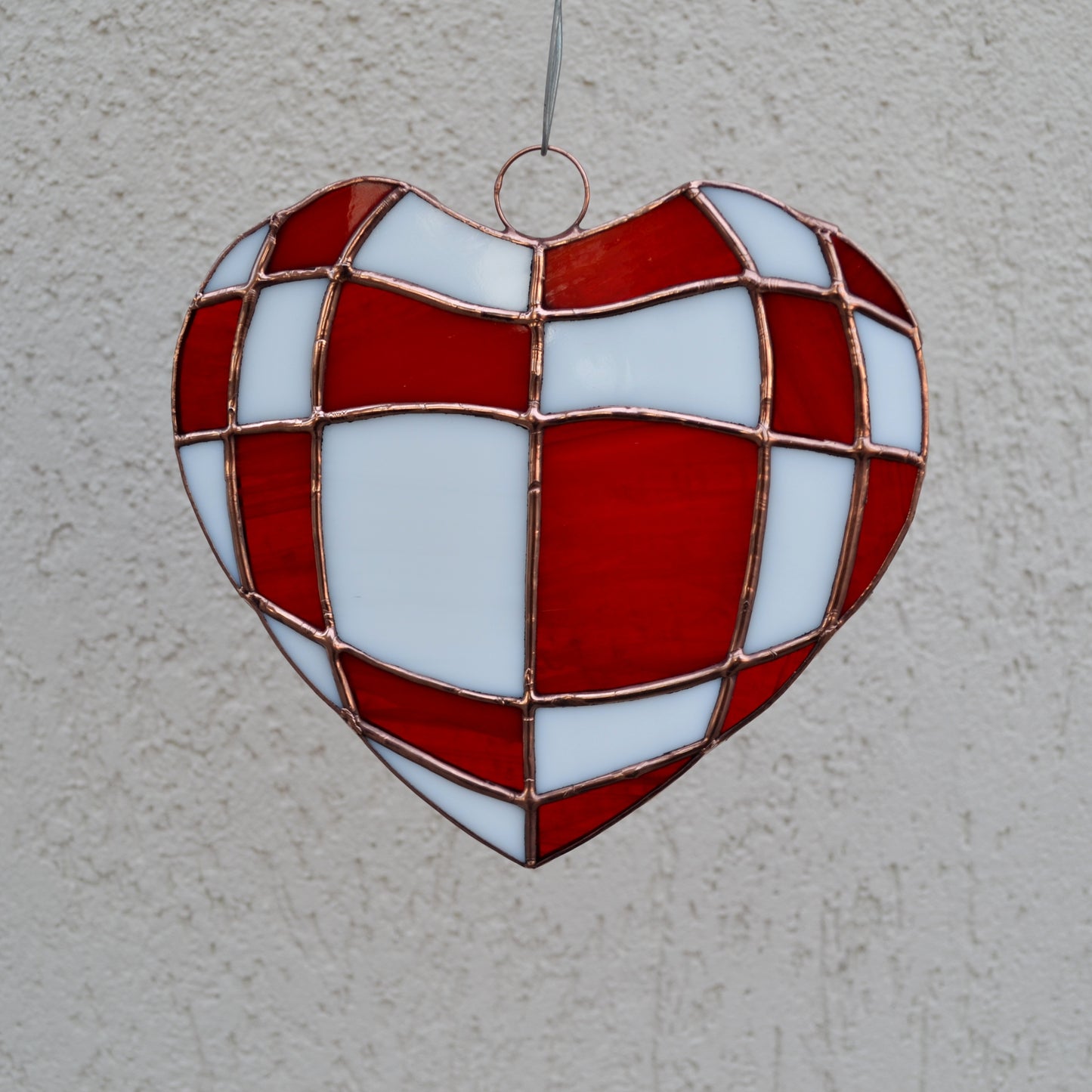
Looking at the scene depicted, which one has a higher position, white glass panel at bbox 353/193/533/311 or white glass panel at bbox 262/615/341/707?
white glass panel at bbox 353/193/533/311

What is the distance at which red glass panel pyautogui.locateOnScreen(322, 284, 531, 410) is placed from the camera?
1.56 ft

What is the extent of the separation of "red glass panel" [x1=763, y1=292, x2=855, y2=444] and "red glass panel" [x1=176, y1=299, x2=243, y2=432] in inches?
9.4

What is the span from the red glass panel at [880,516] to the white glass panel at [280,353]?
25cm

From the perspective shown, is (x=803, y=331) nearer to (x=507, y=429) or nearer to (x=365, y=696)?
(x=507, y=429)

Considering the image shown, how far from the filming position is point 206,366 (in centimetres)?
53

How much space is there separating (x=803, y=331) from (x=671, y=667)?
153 millimetres

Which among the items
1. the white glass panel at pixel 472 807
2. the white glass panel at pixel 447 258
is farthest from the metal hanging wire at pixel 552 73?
the white glass panel at pixel 472 807

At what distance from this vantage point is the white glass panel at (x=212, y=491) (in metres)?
0.52

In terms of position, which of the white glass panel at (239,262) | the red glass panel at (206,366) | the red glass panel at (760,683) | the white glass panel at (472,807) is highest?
the white glass panel at (239,262)

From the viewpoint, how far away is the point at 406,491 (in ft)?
1.59

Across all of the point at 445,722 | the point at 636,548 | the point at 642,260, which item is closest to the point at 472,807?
the point at 445,722

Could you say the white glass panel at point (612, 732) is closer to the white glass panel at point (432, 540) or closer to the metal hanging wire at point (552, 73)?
the white glass panel at point (432, 540)

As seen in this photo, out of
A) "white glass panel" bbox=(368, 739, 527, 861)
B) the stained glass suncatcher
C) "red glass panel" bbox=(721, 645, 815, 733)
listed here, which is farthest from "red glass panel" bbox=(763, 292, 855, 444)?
"white glass panel" bbox=(368, 739, 527, 861)

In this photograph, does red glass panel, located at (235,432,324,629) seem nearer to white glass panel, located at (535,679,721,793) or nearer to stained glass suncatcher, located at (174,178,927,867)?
stained glass suncatcher, located at (174,178,927,867)
